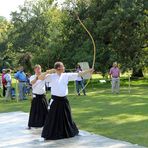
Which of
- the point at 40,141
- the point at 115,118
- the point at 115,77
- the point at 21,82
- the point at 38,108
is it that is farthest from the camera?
the point at 115,77

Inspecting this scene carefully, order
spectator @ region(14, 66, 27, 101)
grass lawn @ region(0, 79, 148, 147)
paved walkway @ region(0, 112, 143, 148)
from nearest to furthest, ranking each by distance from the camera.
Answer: paved walkway @ region(0, 112, 143, 148) < grass lawn @ region(0, 79, 148, 147) < spectator @ region(14, 66, 27, 101)

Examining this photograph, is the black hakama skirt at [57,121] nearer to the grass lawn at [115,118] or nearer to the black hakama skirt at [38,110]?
the grass lawn at [115,118]

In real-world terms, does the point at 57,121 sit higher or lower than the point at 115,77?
lower

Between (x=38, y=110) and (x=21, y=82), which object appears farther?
(x=21, y=82)

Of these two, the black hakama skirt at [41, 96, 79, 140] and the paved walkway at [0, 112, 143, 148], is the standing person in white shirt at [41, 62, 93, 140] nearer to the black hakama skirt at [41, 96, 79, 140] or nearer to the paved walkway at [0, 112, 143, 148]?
the black hakama skirt at [41, 96, 79, 140]

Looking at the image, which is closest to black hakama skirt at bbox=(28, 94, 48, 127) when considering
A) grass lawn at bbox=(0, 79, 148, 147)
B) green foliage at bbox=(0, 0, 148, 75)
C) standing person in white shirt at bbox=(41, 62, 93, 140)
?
grass lawn at bbox=(0, 79, 148, 147)

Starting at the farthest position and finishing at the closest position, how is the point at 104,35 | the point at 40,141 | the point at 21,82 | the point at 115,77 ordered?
the point at 104,35 → the point at 115,77 → the point at 21,82 → the point at 40,141

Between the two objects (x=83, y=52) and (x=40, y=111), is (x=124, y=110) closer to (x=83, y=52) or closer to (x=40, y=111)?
(x=40, y=111)

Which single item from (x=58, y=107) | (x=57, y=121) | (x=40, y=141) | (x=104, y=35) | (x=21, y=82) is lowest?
(x=40, y=141)

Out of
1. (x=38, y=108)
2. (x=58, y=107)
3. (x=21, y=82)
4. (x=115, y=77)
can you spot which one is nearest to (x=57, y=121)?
(x=58, y=107)

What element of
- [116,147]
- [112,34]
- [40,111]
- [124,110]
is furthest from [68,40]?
[116,147]

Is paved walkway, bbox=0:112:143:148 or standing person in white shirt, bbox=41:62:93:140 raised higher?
standing person in white shirt, bbox=41:62:93:140

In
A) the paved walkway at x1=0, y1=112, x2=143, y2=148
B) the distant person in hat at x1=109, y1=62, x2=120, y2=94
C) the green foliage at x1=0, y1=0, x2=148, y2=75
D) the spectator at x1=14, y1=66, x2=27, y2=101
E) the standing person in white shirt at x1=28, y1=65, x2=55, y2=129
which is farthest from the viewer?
the green foliage at x1=0, y1=0, x2=148, y2=75

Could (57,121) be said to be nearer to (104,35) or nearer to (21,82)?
(21,82)
